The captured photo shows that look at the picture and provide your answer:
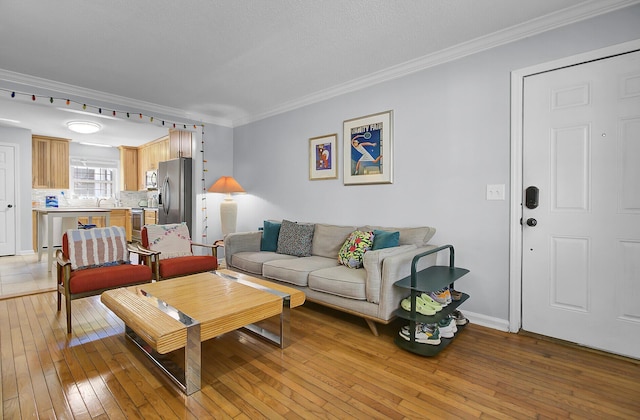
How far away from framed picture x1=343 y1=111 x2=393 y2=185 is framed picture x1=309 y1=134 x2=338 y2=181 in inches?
7.3

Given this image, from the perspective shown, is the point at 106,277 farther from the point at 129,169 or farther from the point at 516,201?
the point at 129,169

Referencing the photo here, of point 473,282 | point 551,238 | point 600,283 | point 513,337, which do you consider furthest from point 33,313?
point 600,283

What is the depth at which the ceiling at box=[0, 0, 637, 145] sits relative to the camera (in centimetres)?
224

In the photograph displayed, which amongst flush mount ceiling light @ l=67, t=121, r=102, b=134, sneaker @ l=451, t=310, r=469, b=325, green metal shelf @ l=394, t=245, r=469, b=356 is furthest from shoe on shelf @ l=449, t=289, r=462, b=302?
flush mount ceiling light @ l=67, t=121, r=102, b=134

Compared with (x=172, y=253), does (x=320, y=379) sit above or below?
below

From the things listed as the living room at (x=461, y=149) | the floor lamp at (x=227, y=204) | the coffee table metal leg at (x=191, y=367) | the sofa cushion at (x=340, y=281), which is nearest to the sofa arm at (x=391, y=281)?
the sofa cushion at (x=340, y=281)

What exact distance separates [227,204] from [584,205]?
13.9 ft

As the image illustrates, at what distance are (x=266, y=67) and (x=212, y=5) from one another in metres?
1.05

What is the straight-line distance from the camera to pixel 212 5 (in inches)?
87.2

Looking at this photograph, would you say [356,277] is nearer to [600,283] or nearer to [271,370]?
[271,370]

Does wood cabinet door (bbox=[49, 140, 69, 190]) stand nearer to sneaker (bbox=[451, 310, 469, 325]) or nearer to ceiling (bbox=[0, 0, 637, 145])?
ceiling (bbox=[0, 0, 637, 145])

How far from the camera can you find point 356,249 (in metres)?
2.98

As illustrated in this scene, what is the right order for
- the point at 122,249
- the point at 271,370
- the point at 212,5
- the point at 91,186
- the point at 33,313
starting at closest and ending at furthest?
the point at 271,370 < the point at 212,5 < the point at 33,313 < the point at 122,249 < the point at 91,186

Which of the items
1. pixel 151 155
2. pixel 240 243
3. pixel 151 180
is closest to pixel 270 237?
pixel 240 243
